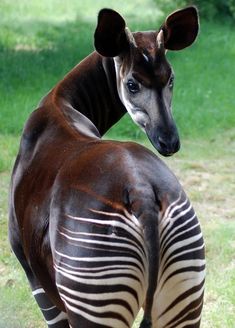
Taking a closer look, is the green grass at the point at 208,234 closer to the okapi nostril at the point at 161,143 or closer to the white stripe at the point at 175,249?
the okapi nostril at the point at 161,143

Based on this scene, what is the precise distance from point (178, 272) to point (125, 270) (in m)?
0.21

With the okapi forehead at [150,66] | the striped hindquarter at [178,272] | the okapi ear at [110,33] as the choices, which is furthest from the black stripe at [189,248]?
the okapi ear at [110,33]

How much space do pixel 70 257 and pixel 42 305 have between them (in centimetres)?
80

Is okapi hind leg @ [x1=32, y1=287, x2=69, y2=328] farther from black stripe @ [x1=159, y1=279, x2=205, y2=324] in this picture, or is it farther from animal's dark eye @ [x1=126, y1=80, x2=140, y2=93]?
animal's dark eye @ [x1=126, y1=80, x2=140, y2=93]

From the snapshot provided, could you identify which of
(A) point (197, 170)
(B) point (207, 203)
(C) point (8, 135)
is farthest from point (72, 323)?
(C) point (8, 135)

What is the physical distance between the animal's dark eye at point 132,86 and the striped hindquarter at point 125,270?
2.67ft

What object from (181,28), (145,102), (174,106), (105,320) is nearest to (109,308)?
(105,320)

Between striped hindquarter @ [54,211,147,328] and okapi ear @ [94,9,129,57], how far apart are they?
103cm

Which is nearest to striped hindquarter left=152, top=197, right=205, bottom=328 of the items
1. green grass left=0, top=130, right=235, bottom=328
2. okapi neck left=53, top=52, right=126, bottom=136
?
okapi neck left=53, top=52, right=126, bottom=136

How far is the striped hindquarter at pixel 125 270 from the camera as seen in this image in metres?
2.96

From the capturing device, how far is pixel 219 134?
29.6 ft

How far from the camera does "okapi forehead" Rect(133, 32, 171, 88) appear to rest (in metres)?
3.76

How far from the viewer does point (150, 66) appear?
3.76m

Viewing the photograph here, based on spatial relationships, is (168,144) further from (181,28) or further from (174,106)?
(174,106)
